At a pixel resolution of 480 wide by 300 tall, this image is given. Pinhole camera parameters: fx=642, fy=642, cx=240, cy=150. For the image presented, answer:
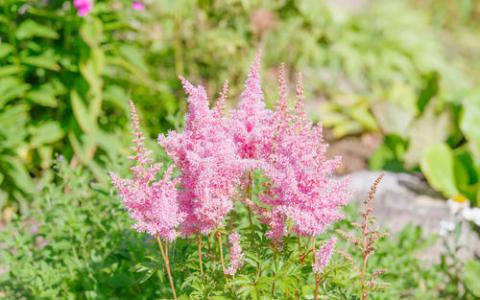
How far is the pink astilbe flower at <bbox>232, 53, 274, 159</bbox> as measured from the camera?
6.05 ft

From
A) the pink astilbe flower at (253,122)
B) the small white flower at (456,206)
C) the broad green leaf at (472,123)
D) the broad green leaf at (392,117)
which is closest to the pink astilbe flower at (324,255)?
the pink astilbe flower at (253,122)

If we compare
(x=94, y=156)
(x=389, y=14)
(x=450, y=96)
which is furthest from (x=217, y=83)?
(x=389, y=14)

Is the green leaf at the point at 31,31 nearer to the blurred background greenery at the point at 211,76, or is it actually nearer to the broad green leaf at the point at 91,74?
the blurred background greenery at the point at 211,76

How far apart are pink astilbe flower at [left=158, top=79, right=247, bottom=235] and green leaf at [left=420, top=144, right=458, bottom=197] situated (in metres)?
2.78

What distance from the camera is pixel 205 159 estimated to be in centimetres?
171

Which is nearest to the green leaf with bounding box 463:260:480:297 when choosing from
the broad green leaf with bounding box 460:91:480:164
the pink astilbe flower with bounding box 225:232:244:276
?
the pink astilbe flower with bounding box 225:232:244:276

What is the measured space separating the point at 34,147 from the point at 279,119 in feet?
8.43

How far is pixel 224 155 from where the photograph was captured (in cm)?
175

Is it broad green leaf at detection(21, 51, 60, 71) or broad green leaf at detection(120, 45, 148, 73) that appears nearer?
broad green leaf at detection(21, 51, 60, 71)

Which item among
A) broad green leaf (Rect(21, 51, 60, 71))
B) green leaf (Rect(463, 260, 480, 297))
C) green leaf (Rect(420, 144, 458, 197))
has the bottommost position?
green leaf (Rect(463, 260, 480, 297))

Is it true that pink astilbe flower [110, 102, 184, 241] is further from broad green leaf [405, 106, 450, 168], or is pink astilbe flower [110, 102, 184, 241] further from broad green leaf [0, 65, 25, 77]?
broad green leaf [405, 106, 450, 168]

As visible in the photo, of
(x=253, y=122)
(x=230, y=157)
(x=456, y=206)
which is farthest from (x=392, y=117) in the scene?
(x=230, y=157)

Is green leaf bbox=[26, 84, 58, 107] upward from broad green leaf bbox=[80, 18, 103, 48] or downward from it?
downward

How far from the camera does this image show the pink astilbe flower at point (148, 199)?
69.0 inches
